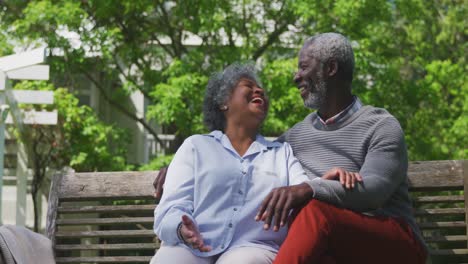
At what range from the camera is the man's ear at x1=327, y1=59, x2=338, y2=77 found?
381 cm

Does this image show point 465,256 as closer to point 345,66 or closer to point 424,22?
point 345,66

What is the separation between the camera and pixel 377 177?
333 cm

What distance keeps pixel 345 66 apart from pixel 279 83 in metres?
7.79

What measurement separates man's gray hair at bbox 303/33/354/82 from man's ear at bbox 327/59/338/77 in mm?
13

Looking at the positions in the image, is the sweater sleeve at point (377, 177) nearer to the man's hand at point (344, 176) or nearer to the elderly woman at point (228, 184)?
the man's hand at point (344, 176)

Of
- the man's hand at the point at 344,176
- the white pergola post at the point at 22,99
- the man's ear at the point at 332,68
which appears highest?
the man's ear at the point at 332,68

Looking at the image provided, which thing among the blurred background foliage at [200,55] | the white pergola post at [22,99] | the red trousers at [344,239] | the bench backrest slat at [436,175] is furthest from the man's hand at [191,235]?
the blurred background foliage at [200,55]

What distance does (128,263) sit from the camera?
13.9ft

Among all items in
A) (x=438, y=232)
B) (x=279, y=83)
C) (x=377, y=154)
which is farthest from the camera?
(x=279, y=83)

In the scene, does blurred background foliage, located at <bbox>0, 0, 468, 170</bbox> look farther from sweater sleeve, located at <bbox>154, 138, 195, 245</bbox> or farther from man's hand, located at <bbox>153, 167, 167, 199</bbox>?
sweater sleeve, located at <bbox>154, 138, 195, 245</bbox>

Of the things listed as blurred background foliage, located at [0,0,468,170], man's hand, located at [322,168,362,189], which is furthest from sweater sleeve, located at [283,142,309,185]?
blurred background foliage, located at [0,0,468,170]

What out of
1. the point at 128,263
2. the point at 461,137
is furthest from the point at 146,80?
the point at 128,263

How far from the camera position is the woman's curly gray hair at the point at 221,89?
404 cm

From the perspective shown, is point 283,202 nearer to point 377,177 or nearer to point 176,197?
point 377,177
